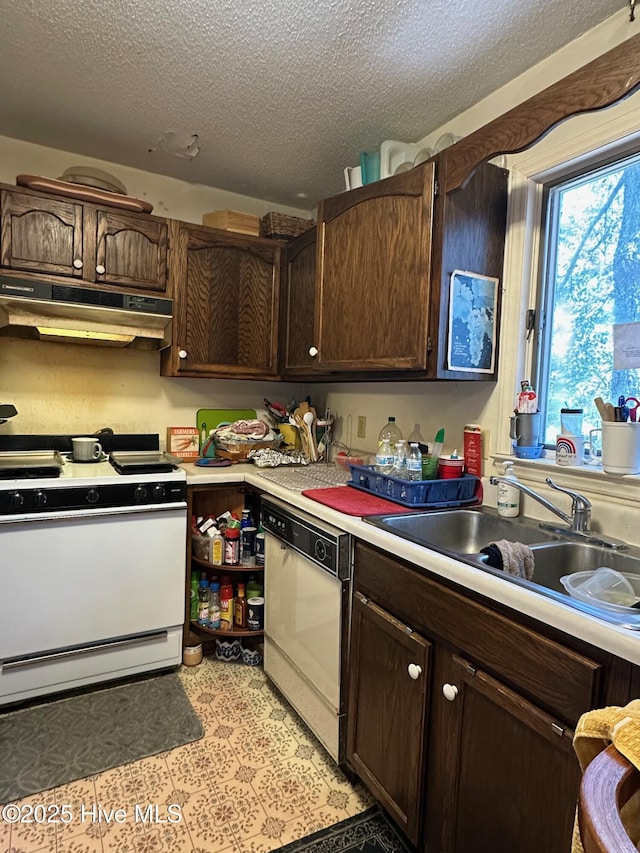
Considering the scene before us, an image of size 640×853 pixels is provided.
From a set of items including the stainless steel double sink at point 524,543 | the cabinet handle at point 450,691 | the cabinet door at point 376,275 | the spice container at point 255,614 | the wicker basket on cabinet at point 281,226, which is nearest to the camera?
the stainless steel double sink at point 524,543

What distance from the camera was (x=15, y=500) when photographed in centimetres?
182

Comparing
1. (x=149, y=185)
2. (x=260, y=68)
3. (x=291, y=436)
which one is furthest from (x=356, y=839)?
(x=149, y=185)

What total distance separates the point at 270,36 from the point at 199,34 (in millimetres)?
226

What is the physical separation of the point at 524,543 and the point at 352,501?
0.57 metres

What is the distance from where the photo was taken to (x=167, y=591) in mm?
2133

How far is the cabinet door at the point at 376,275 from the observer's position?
1650 millimetres

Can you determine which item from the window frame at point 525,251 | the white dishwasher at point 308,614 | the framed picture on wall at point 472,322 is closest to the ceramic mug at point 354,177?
the window frame at point 525,251

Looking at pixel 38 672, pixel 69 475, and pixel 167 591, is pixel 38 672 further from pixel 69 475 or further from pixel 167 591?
pixel 69 475

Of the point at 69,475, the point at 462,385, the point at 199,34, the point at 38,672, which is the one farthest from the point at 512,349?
the point at 38,672

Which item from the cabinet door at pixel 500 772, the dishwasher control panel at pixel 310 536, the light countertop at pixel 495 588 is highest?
the light countertop at pixel 495 588

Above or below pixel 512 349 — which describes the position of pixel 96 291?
above

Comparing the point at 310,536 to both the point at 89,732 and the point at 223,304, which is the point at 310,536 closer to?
the point at 89,732

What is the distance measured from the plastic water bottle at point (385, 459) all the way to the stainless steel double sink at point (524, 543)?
0.30 meters

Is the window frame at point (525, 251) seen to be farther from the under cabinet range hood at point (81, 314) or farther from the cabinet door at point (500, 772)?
the under cabinet range hood at point (81, 314)
